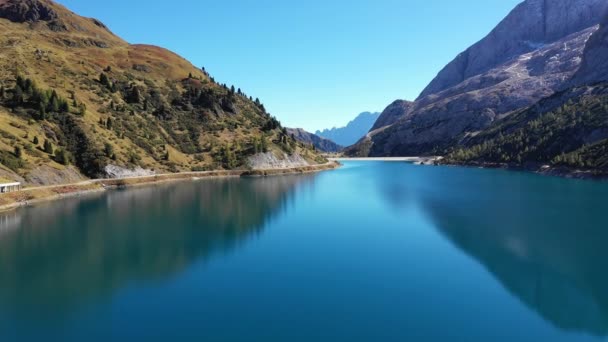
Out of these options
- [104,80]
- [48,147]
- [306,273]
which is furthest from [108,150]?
[306,273]

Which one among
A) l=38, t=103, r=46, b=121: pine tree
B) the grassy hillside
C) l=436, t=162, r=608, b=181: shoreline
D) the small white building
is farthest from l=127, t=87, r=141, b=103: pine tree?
the grassy hillside

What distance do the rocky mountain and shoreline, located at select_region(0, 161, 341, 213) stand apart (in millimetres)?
3715

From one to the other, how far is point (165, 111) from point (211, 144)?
93.7 feet

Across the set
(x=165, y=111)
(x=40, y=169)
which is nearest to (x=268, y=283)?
(x=40, y=169)

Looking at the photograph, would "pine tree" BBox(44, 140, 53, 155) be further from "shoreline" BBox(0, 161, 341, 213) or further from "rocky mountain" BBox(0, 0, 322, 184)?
"shoreline" BBox(0, 161, 341, 213)

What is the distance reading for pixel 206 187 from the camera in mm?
114000

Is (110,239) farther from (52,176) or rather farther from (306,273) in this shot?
(52,176)

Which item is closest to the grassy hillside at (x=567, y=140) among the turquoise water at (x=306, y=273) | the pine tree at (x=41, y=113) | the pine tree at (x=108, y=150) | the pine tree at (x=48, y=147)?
the turquoise water at (x=306, y=273)

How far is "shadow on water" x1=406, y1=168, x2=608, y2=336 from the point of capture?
30.6m

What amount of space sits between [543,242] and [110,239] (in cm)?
5484

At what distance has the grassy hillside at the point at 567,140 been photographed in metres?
124

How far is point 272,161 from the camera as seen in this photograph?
162m

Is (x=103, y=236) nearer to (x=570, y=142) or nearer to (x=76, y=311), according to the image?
(x=76, y=311)

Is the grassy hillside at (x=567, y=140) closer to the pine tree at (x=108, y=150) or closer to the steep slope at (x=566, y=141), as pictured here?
the steep slope at (x=566, y=141)
